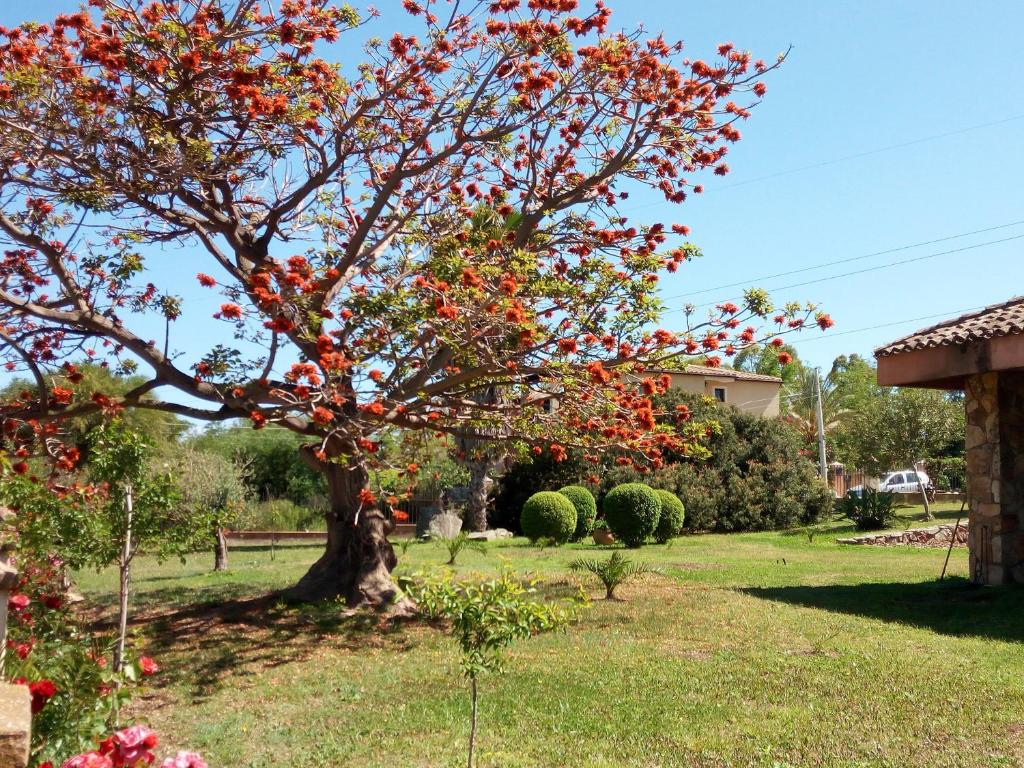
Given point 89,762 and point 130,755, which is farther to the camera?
point 130,755

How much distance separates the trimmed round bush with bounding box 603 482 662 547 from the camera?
19906 mm

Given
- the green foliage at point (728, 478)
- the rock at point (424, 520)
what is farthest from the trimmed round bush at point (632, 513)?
the rock at point (424, 520)

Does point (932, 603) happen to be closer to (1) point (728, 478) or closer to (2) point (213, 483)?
(1) point (728, 478)

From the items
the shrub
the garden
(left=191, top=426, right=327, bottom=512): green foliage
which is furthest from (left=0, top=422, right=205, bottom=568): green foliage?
the shrub

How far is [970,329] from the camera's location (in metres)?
11.3

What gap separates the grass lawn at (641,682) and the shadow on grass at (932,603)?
0.04 metres

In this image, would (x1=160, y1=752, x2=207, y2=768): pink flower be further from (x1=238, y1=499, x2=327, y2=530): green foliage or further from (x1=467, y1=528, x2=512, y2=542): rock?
(x1=238, y1=499, x2=327, y2=530): green foliage

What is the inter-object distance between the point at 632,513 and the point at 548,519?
2236 mm

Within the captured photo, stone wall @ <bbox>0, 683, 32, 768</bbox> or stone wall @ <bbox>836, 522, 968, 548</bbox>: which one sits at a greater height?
stone wall @ <bbox>0, 683, 32, 768</bbox>

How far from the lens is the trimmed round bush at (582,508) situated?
22812mm

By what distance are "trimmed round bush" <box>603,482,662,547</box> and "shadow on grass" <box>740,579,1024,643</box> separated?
721cm

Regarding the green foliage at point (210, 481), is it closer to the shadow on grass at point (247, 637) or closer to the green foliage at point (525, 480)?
the green foliage at point (525, 480)

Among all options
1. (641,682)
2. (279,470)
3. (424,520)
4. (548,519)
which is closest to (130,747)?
(641,682)

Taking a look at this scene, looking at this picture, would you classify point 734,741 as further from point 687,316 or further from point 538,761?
point 687,316
